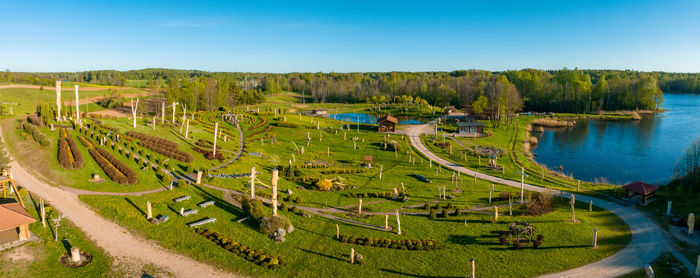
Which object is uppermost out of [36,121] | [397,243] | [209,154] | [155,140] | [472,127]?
[36,121]

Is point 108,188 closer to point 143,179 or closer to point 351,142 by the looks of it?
point 143,179

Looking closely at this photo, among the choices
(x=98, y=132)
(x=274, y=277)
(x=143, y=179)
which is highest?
(x=98, y=132)

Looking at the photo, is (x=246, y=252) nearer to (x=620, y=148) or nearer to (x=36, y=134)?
(x=36, y=134)

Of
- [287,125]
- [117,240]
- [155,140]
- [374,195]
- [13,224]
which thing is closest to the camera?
[13,224]

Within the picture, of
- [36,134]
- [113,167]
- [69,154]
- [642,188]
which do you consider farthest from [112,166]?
[642,188]

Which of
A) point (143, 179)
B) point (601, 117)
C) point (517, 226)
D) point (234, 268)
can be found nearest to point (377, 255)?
point (234, 268)

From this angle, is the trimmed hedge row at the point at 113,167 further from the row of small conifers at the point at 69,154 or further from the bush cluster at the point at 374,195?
the bush cluster at the point at 374,195

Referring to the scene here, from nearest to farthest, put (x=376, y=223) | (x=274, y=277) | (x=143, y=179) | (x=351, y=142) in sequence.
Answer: (x=274, y=277), (x=376, y=223), (x=143, y=179), (x=351, y=142)

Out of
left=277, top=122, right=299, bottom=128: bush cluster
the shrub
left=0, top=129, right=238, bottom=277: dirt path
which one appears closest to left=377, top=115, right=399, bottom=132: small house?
left=277, top=122, right=299, bottom=128: bush cluster
